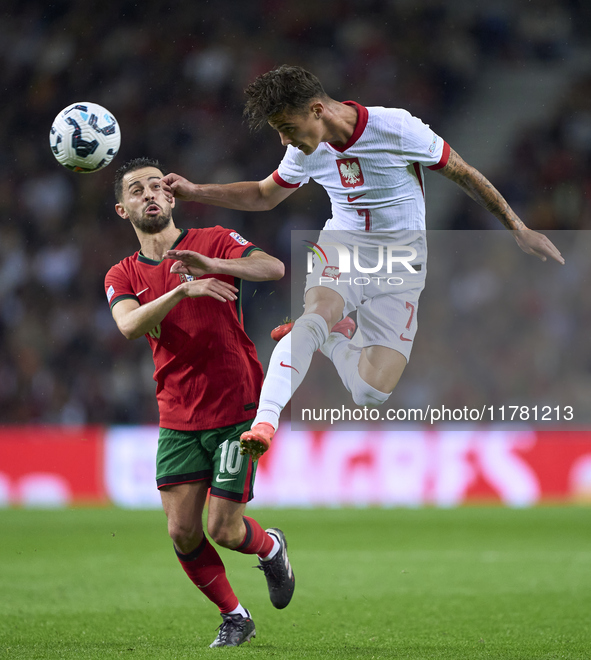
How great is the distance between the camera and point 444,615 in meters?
5.70

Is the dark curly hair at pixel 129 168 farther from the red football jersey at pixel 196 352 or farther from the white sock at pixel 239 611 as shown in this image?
the white sock at pixel 239 611

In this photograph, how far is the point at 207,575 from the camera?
4668 mm

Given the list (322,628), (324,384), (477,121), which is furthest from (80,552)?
(477,121)

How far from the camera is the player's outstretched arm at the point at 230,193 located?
4.66 meters

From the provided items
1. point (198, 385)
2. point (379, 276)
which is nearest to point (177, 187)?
point (198, 385)

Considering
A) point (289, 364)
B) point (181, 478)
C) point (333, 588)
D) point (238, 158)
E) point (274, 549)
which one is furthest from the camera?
point (238, 158)

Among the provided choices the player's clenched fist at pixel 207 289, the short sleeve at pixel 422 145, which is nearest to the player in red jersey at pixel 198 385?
the player's clenched fist at pixel 207 289

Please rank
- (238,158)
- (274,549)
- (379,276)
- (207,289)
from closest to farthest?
(207,289)
(274,549)
(379,276)
(238,158)

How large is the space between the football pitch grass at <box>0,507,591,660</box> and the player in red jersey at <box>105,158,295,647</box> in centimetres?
51

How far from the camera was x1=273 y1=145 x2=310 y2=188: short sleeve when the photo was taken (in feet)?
16.2

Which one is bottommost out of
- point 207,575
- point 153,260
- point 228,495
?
point 207,575

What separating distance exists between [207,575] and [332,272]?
1.71 m

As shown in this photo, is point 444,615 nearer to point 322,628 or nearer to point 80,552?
point 322,628

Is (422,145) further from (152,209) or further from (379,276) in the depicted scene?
(152,209)
